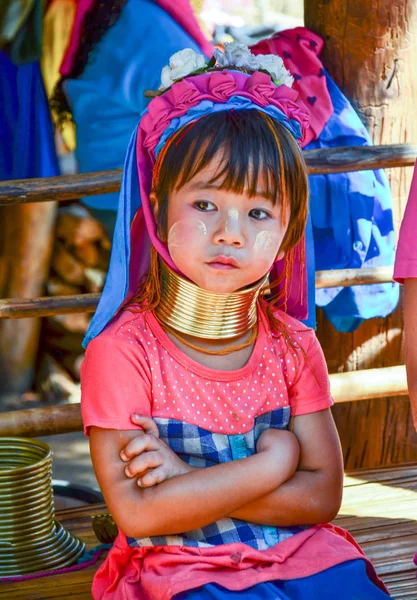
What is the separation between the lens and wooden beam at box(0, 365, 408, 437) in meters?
2.98

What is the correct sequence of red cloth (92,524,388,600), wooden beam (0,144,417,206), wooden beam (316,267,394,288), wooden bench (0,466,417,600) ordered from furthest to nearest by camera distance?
wooden beam (316,267,394,288)
wooden beam (0,144,417,206)
wooden bench (0,466,417,600)
red cloth (92,524,388,600)

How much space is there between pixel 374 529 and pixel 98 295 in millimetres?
1268

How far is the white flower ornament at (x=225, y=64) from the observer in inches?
81.2

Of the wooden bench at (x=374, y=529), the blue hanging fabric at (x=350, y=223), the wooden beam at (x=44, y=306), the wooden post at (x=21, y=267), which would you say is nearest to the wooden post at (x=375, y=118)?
the blue hanging fabric at (x=350, y=223)

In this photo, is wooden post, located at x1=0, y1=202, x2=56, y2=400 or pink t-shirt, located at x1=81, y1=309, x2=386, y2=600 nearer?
pink t-shirt, located at x1=81, y1=309, x2=386, y2=600

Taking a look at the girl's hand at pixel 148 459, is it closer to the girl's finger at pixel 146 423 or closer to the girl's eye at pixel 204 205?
the girl's finger at pixel 146 423

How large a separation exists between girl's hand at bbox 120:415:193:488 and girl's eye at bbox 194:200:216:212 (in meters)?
0.45

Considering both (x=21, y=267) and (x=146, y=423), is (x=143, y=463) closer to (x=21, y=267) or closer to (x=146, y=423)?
Result: (x=146, y=423)

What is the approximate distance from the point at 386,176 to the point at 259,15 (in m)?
3.60

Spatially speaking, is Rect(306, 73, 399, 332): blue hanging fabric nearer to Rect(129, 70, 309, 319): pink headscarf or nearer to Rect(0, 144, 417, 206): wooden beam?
Rect(0, 144, 417, 206): wooden beam

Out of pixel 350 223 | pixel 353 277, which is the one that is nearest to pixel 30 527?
pixel 353 277

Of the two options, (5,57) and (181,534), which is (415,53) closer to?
(5,57)

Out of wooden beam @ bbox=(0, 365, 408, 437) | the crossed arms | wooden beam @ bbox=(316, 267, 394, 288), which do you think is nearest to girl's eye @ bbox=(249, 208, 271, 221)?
the crossed arms

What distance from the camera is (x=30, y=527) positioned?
2631 millimetres
